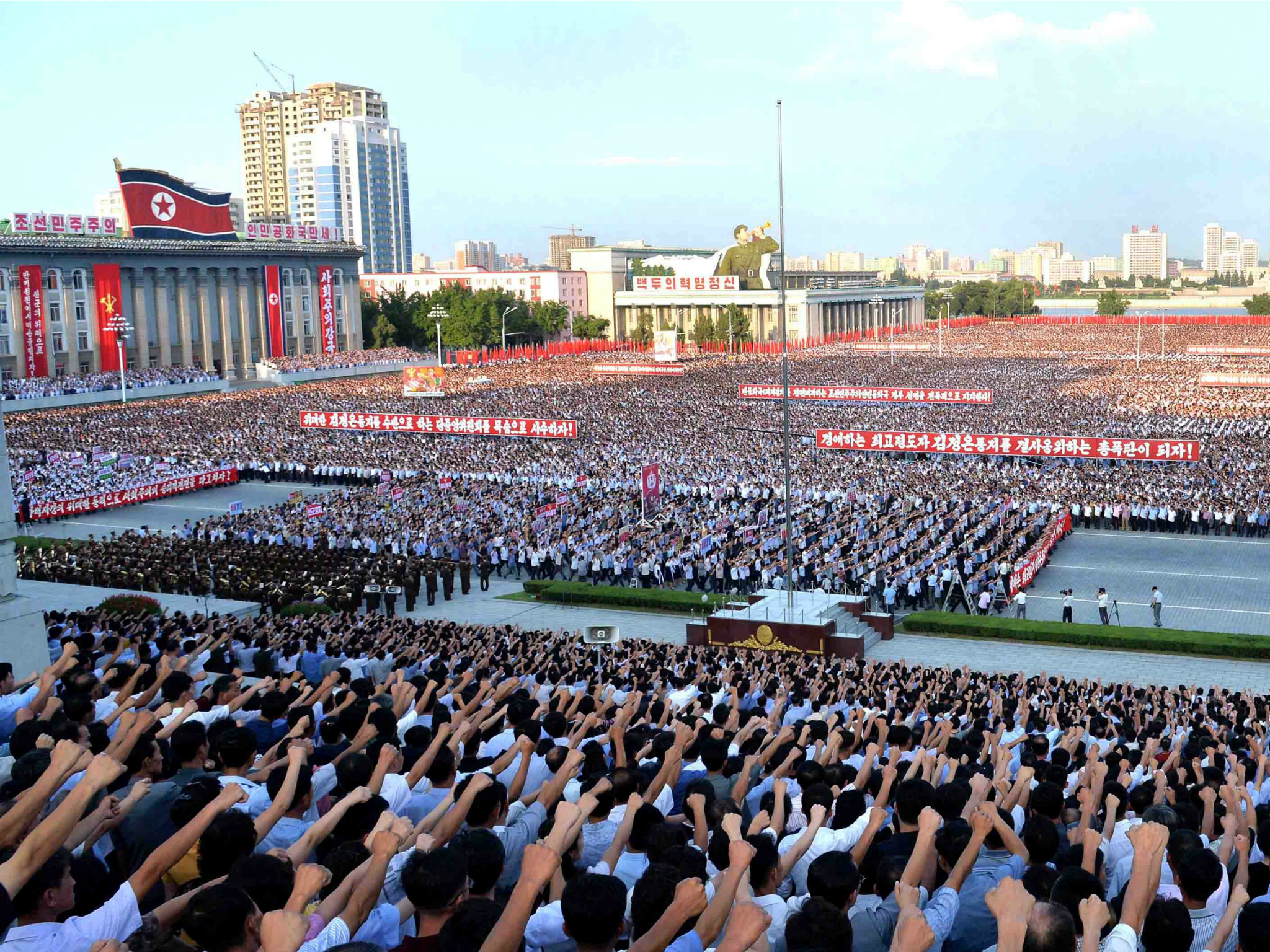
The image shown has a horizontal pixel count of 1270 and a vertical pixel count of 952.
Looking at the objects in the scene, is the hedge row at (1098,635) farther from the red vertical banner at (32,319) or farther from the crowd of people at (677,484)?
the red vertical banner at (32,319)

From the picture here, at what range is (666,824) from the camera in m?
6.18

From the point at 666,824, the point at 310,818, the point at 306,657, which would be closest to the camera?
the point at 666,824

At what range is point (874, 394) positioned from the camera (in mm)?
62844

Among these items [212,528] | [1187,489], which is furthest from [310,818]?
[1187,489]

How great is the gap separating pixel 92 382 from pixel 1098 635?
232 feet

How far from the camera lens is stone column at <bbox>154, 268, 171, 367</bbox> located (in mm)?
92250

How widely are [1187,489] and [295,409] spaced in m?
43.5

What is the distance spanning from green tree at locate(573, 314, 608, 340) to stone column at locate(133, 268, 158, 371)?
51782 mm

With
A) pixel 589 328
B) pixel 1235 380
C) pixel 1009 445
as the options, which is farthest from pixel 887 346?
pixel 1009 445

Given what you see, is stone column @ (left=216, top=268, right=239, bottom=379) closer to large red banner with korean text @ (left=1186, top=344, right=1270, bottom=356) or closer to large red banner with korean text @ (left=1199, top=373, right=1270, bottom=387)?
large red banner with korean text @ (left=1199, top=373, right=1270, bottom=387)

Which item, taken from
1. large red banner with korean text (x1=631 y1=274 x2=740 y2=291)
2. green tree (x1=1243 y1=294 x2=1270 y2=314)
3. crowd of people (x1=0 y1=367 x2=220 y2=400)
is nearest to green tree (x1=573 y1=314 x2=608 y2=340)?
large red banner with korean text (x1=631 y1=274 x2=740 y2=291)

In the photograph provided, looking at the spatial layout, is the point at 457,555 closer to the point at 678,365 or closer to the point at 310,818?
the point at 310,818

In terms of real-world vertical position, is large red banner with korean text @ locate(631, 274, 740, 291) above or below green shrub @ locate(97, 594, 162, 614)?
above

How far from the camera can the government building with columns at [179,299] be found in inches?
3206
